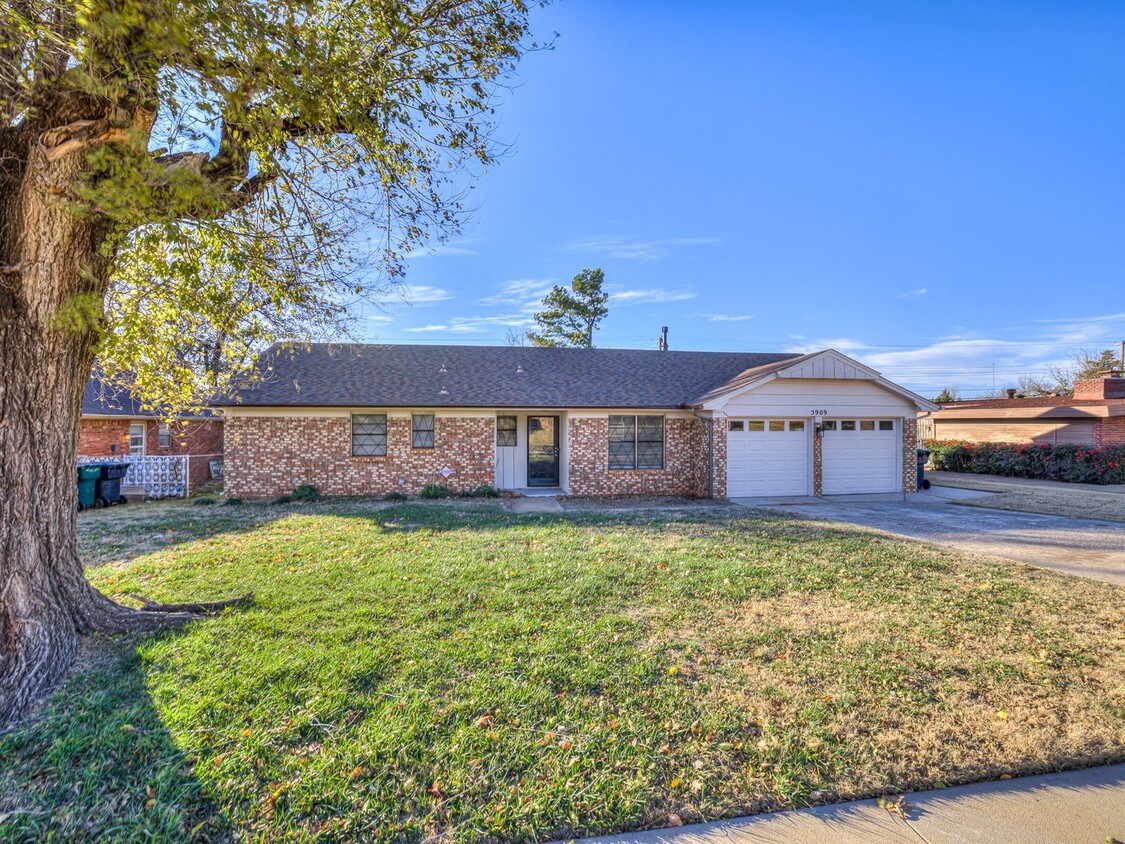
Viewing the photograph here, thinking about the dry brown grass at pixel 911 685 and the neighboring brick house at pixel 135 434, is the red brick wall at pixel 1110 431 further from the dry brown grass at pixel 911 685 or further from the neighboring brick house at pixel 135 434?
the neighboring brick house at pixel 135 434

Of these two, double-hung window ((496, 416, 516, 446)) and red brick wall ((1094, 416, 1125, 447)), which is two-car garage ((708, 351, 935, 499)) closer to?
double-hung window ((496, 416, 516, 446))

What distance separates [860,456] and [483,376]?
11.5 meters

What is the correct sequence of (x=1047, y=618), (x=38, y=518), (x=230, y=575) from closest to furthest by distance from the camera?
(x=38, y=518) < (x=1047, y=618) < (x=230, y=575)

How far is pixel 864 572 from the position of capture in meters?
6.57

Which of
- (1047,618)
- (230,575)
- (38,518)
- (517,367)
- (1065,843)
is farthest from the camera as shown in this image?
(517,367)

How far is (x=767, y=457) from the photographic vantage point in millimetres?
13953

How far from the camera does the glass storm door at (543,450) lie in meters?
15.4

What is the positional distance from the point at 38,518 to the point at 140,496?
12.6 metres

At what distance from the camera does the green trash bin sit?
39.2 ft

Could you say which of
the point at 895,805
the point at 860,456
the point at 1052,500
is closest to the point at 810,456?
the point at 860,456

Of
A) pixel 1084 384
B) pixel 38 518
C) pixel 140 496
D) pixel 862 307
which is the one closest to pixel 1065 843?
pixel 38 518

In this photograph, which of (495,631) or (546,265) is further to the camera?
(546,265)

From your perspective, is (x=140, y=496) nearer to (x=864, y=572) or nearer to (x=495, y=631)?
(x=495, y=631)

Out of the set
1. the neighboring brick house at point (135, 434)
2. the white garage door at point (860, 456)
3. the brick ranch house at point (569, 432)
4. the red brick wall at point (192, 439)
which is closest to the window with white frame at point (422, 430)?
the brick ranch house at point (569, 432)
